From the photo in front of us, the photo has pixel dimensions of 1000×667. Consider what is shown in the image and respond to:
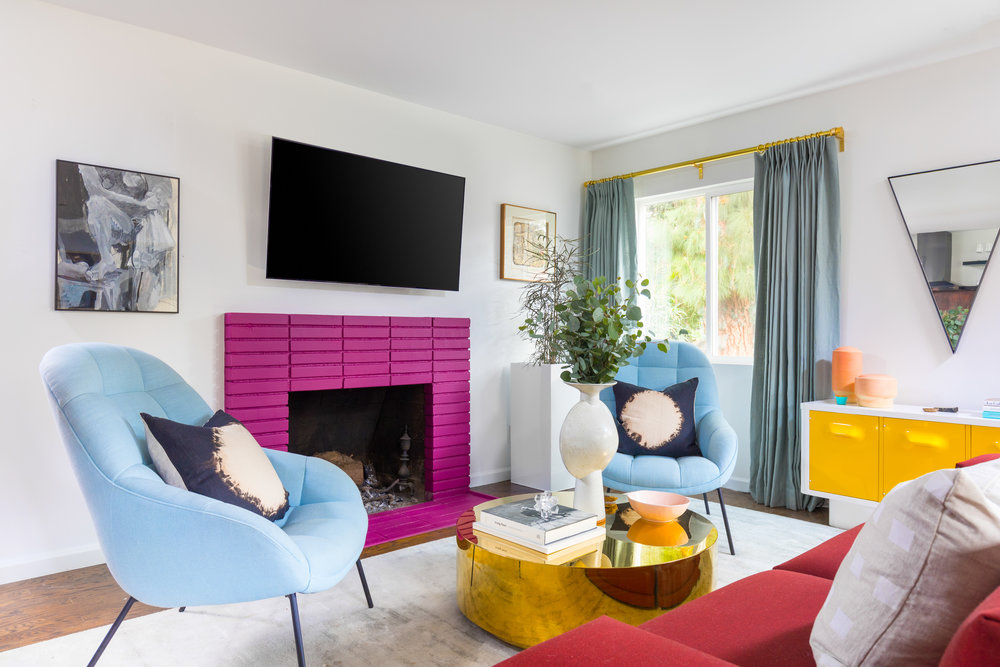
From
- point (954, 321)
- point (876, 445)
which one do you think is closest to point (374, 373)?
point (876, 445)

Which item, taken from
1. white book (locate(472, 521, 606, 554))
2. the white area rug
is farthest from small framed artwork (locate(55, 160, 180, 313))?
white book (locate(472, 521, 606, 554))

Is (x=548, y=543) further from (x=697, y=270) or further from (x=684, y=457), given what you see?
(x=697, y=270)

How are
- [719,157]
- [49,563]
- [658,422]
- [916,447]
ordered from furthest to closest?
1. [719,157]
2. [658,422]
3. [916,447]
4. [49,563]

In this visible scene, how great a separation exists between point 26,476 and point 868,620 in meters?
3.14

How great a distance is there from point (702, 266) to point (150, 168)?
342 centimetres

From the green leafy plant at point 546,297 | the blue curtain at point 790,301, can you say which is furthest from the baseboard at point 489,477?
the blue curtain at point 790,301

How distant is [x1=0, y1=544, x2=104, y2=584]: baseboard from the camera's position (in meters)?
2.64

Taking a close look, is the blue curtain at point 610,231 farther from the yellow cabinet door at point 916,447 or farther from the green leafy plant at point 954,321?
the yellow cabinet door at point 916,447

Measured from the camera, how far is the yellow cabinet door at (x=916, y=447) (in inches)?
113

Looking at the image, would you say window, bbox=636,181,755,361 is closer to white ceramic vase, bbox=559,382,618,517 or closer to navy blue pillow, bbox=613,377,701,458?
navy blue pillow, bbox=613,377,701,458

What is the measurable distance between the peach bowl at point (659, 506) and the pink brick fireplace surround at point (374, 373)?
1421 millimetres

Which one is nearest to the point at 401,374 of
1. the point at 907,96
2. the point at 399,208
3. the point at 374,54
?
the point at 399,208

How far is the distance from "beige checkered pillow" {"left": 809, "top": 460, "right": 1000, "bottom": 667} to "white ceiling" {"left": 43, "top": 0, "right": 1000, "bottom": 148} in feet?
8.40

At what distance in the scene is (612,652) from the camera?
923 mm
